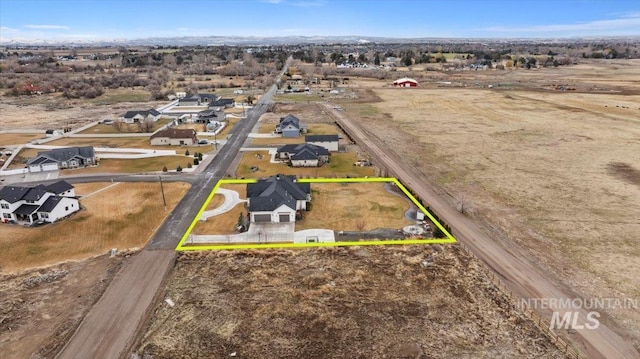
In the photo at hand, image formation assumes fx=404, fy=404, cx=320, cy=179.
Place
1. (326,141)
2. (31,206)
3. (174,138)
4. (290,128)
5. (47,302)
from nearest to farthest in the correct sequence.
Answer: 1. (47,302)
2. (31,206)
3. (326,141)
4. (174,138)
5. (290,128)

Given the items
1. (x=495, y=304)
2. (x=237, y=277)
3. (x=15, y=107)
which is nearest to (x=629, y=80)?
(x=495, y=304)

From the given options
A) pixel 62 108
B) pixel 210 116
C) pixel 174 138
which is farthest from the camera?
pixel 62 108

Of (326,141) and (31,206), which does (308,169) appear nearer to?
(326,141)

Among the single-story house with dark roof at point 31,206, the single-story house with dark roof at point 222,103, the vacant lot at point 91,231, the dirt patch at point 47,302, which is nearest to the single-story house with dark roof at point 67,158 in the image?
the vacant lot at point 91,231

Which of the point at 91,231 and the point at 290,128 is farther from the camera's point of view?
the point at 290,128

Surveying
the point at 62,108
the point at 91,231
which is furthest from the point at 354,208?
the point at 62,108

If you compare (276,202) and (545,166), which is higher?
(276,202)

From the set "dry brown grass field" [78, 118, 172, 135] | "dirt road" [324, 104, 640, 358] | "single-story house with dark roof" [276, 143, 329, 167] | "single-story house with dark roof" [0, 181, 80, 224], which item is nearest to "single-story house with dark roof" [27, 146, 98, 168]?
"single-story house with dark roof" [0, 181, 80, 224]
